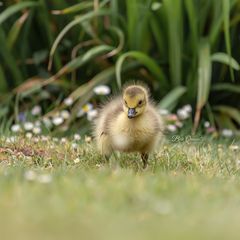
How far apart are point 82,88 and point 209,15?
57.7 inches

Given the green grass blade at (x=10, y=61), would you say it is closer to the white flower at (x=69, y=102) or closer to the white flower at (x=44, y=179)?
the white flower at (x=69, y=102)

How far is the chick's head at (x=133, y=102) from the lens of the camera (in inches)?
190

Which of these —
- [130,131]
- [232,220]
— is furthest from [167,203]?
[130,131]

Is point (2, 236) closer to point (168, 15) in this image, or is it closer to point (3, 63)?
point (168, 15)

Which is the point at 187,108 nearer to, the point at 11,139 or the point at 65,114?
the point at 65,114

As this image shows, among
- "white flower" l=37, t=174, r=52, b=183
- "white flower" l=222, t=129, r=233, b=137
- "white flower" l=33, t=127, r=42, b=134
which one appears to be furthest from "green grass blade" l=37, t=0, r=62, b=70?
"white flower" l=37, t=174, r=52, b=183

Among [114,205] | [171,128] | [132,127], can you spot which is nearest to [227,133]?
[171,128]

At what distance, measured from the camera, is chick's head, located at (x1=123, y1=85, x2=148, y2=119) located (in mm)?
4816

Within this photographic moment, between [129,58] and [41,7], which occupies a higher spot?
[41,7]

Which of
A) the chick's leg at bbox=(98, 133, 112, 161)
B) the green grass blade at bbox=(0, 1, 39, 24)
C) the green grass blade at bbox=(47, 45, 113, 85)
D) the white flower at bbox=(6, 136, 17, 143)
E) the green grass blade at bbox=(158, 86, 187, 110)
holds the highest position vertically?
the green grass blade at bbox=(0, 1, 39, 24)

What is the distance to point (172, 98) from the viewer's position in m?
7.13

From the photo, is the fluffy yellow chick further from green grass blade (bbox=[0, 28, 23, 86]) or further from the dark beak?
green grass blade (bbox=[0, 28, 23, 86])

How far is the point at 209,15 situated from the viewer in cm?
763

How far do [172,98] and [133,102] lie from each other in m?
2.34
